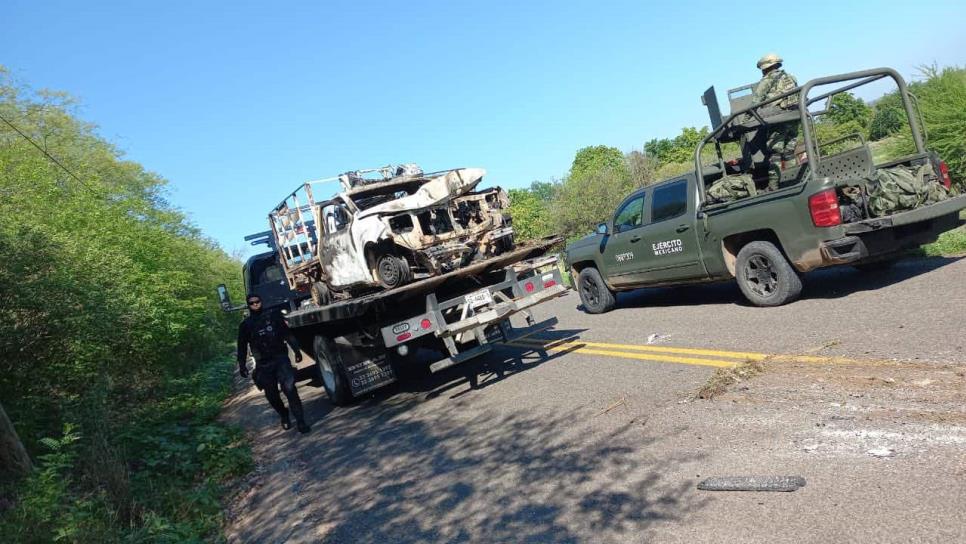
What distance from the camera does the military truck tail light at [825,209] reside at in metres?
6.86

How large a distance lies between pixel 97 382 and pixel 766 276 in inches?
345

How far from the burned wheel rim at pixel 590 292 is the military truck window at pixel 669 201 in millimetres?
1719

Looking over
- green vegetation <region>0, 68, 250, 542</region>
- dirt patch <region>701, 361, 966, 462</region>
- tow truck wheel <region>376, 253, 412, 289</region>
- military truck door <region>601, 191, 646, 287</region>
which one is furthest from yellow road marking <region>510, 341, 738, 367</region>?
green vegetation <region>0, 68, 250, 542</region>

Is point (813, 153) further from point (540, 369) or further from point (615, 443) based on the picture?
point (615, 443)

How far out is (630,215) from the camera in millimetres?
10031

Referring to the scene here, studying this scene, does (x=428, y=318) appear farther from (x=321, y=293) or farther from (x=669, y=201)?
(x=669, y=201)

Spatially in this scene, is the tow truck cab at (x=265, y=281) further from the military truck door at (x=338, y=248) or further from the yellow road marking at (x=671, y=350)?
the yellow road marking at (x=671, y=350)

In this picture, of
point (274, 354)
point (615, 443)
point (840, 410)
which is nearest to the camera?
point (840, 410)

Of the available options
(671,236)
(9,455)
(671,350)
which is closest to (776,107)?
(671,236)

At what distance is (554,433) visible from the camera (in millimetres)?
5199

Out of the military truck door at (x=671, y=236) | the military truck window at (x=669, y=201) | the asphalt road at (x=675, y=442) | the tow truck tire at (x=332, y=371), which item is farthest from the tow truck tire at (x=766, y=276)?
the tow truck tire at (x=332, y=371)

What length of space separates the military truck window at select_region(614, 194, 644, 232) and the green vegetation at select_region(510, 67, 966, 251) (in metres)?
1.38

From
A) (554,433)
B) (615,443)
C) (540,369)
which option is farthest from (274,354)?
(615,443)

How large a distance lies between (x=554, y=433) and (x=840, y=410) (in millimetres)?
2082
